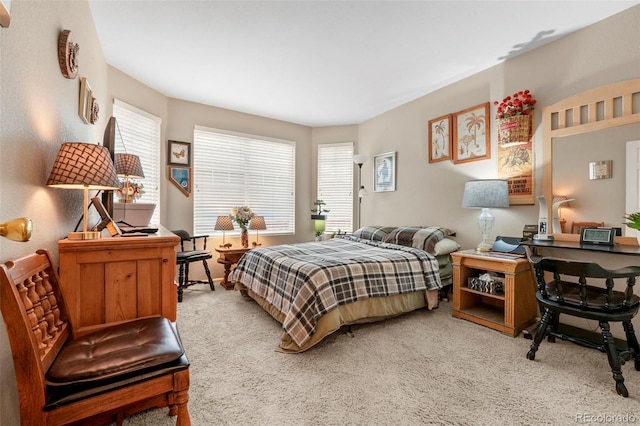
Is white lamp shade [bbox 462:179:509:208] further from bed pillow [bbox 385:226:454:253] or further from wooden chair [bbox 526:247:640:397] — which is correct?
wooden chair [bbox 526:247:640:397]

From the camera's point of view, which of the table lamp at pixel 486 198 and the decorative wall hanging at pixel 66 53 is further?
the table lamp at pixel 486 198

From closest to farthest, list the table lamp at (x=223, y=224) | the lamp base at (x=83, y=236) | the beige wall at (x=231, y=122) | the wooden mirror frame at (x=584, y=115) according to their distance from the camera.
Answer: the beige wall at (x=231, y=122) < the lamp base at (x=83, y=236) < the wooden mirror frame at (x=584, y=115) < the table lamp at (x=223, y=224)

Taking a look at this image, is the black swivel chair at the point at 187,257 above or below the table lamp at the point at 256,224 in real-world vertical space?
below

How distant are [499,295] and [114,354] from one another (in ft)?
9.44

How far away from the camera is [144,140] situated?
370cm

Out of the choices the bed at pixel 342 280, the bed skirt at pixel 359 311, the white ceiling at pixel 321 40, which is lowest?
the bed skirt at pixel 359 311

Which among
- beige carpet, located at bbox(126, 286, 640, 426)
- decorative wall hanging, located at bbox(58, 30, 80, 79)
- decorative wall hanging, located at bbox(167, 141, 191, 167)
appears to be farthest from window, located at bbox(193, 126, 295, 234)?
decorative wall hanging, located at bbox(58, 30, 80, 79)

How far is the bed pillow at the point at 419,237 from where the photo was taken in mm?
3252

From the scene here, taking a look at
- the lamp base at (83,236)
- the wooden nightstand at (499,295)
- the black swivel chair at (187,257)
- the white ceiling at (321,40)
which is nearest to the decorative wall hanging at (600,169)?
the wooden nightstand at (499,295)

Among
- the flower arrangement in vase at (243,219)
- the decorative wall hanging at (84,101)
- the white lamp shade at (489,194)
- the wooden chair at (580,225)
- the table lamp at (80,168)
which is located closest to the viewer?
the table lamp at (80,168)

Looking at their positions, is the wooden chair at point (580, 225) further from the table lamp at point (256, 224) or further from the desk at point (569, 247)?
the table lamp at point (256, 224)

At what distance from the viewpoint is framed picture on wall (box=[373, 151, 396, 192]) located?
4.40m

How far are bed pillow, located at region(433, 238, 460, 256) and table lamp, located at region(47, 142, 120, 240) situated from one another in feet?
10.0

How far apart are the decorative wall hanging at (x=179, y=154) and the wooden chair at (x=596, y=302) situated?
170 inches
